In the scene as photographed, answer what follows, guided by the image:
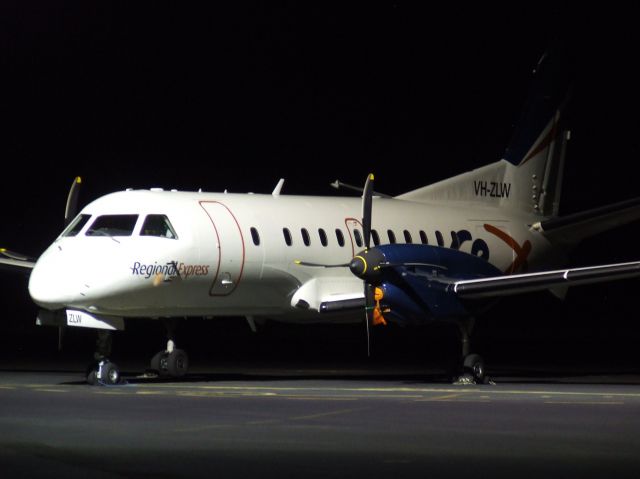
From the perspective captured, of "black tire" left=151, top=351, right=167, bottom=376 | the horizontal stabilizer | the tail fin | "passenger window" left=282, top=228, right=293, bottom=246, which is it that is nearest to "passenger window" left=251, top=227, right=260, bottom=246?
"passenger window" left=282, top=228, right=293, bottom=246

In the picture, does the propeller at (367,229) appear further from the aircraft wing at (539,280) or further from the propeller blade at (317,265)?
the aircraft wing at (539,280)

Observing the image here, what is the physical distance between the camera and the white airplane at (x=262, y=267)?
2144 cm

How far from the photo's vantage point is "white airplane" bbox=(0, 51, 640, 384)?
21438 millimetres

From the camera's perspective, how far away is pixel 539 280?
22.0 metres

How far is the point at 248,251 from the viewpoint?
23406 millimetres

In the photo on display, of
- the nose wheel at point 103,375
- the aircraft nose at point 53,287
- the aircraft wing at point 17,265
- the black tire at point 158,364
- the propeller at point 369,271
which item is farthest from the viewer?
the aircraft wing at point 17,265

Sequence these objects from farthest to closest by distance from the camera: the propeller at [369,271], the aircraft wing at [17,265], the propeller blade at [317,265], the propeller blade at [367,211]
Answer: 1. the aircraft wing at [17,265]
2. the propeller blade at [317,265]
3. the propeller blade at [367,211]
4. the propeller at [369,271]

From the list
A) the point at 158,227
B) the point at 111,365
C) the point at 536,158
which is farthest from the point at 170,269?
the point at 536,158

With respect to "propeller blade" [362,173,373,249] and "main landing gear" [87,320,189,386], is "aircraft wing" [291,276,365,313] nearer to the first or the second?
"propeller blade" [362,173,373,249]

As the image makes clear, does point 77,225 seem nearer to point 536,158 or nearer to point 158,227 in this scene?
point 158,227

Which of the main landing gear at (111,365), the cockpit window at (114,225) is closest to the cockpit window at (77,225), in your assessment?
the cockpit window at (114,225)

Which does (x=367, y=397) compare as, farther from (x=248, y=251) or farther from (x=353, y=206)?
(x=353, y=206)

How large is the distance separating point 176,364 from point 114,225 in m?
2.76

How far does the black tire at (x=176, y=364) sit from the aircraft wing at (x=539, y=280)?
471 cm
